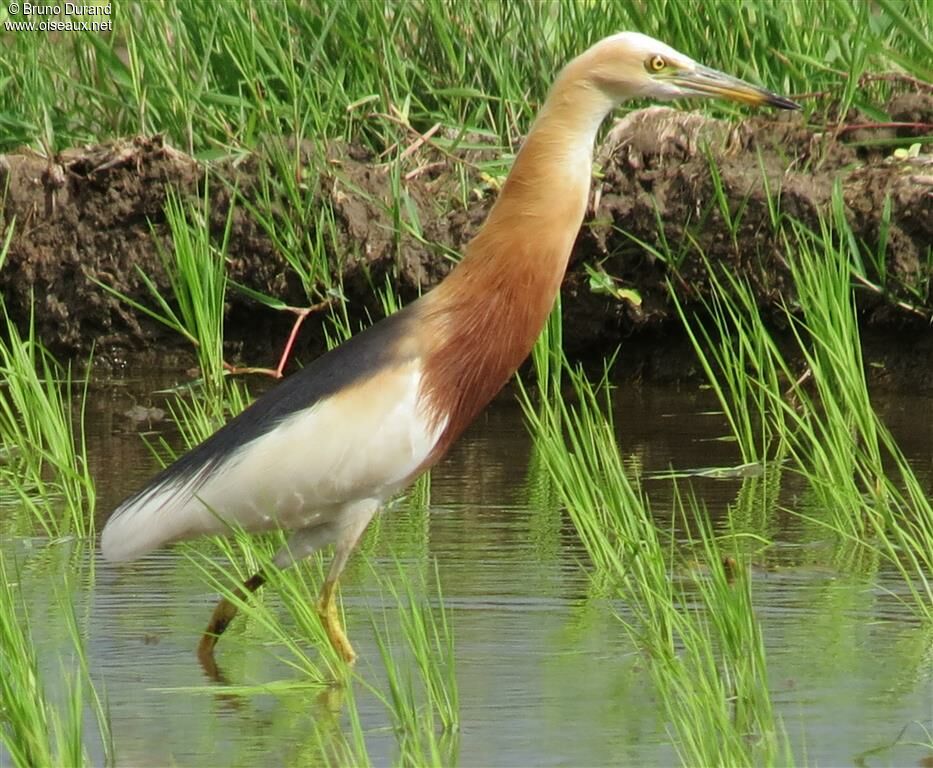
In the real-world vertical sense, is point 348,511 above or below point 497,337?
below

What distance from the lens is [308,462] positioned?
4.45m

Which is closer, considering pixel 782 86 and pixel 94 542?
pixel 94 542

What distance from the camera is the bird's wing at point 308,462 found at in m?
4.42

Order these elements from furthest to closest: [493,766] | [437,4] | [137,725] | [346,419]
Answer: [437,4] → [346,419] → [137,725] → [493,766]

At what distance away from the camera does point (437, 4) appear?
7.66 m

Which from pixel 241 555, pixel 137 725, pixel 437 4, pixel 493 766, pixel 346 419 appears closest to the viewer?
pixel 493 766

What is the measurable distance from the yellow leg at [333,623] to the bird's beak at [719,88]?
5.17ft

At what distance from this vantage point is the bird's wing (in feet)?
14.5

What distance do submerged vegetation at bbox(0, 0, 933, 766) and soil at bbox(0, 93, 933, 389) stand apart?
2.6 inches

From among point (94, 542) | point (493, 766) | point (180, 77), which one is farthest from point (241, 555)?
point (180, 77)

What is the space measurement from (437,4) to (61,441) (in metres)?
3.15

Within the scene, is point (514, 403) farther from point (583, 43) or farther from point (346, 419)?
point (346, 419)

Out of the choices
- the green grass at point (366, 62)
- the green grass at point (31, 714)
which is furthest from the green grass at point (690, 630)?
the green grass at point (366, 62)

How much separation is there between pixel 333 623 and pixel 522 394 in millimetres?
2574
